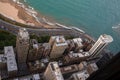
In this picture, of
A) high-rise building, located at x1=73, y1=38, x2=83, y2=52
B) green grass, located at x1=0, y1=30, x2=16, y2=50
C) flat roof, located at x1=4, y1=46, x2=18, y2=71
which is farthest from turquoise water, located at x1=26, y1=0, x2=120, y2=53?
flat roof, located at x1=4, y1=46, x2=18, y2=71

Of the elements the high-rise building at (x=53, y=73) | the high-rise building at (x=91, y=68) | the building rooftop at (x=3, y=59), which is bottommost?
the high-rise building at (x=91, y=68)

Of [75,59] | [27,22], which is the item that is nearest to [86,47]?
[75,59]

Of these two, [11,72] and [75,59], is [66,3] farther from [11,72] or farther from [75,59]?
[11,72]

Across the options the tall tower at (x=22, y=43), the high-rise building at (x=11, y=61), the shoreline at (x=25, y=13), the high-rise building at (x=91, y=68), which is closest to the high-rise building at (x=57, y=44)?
A: the tall tower at (x=22, y=43)

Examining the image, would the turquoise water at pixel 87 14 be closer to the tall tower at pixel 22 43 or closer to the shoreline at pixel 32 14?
the shoreline at pixel 32 14

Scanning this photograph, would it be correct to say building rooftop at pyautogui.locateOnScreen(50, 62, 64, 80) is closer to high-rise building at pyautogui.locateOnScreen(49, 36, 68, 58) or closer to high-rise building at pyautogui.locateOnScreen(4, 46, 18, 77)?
high-rise building at pyautogui.locateOnScreen(49, 36, 68, 58)
